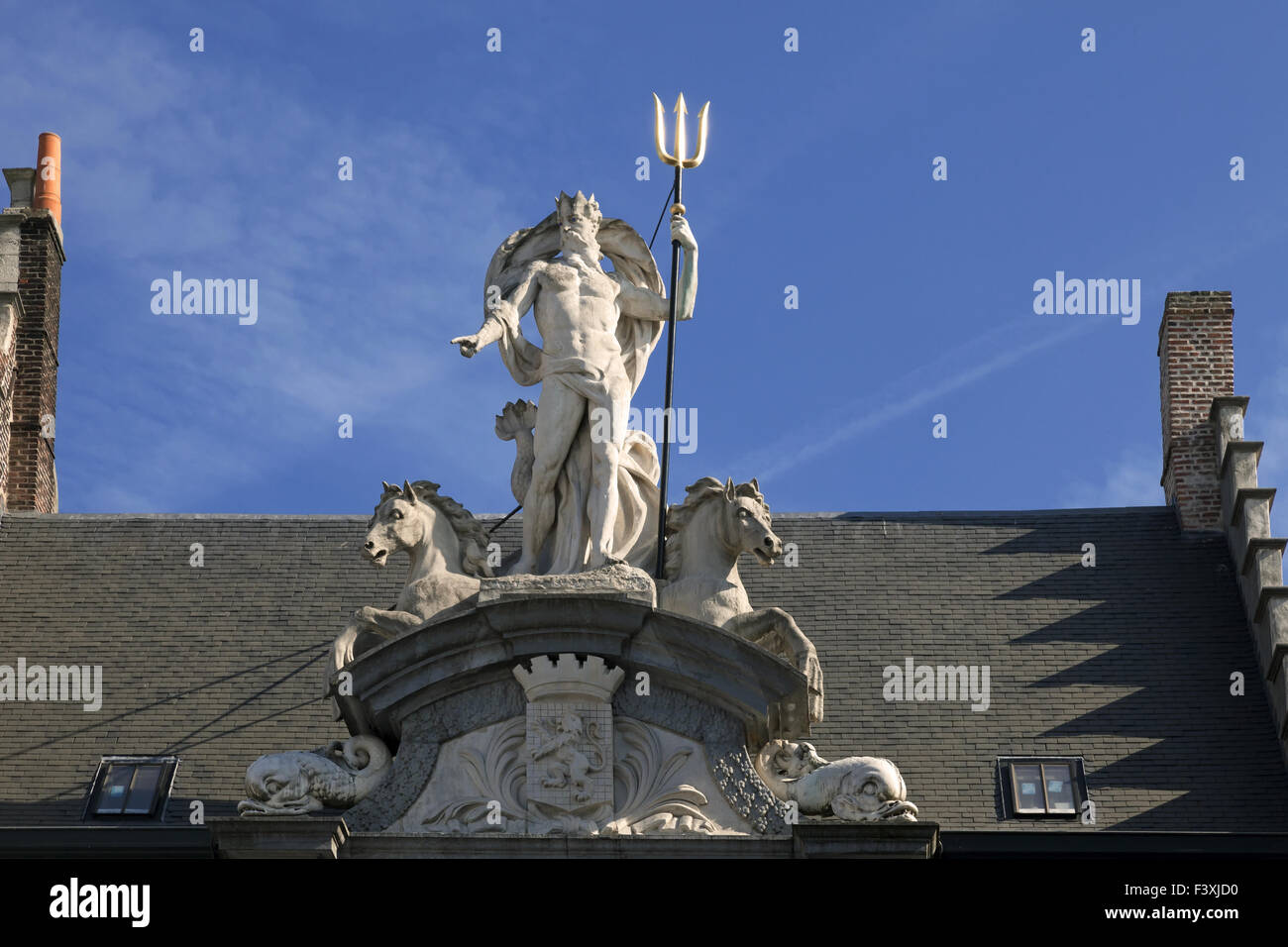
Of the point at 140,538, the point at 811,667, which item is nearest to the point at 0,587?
the point at 140,538

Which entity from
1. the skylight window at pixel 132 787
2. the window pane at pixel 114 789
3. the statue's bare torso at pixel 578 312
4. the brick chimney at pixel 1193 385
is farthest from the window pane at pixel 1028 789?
the window pane at pixel 114 789

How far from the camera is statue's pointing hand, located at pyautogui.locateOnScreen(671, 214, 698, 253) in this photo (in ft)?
88.8

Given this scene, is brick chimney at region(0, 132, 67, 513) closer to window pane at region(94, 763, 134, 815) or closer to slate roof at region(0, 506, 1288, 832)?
slate roof at region(0, 506, 1288, 832)

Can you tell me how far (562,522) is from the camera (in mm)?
26094

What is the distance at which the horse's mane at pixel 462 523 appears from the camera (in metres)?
26.2

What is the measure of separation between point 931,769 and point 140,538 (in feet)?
31.7

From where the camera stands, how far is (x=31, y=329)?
118 feet

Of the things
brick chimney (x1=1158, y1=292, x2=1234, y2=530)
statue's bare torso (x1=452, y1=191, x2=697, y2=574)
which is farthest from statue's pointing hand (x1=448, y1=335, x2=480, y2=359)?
brick chimney (x1=1158, y1=292, x2=1234, y2=530)

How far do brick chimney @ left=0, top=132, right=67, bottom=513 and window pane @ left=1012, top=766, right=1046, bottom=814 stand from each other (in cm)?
1249

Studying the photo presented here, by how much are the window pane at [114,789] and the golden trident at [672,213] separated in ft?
20.9

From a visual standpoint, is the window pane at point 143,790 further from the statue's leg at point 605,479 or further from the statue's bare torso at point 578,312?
the statue's bare torso at point 578,312

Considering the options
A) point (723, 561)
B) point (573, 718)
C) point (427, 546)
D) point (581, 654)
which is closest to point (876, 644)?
point (723, 561)
